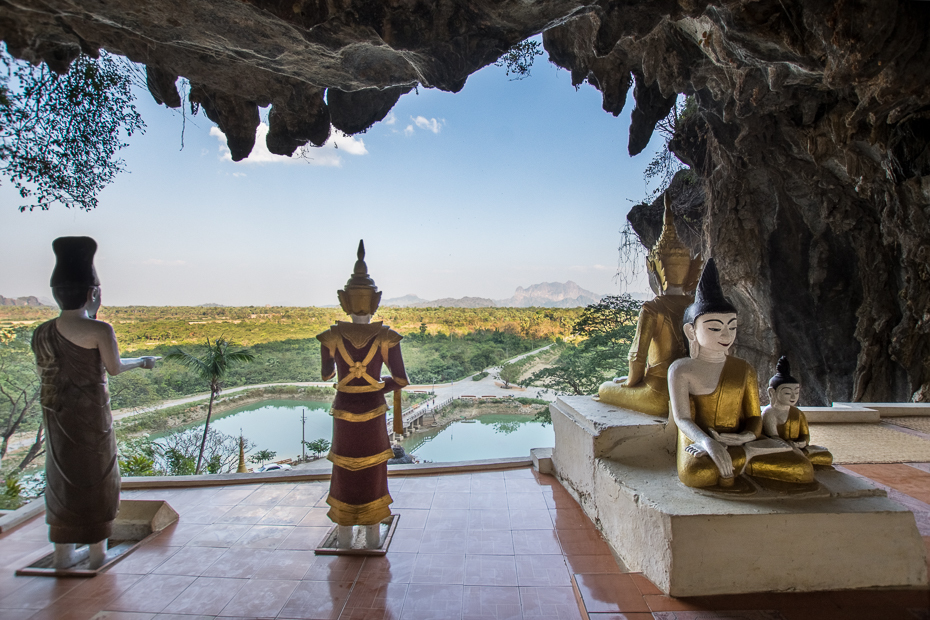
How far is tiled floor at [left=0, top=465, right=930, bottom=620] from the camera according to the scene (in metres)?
2.20

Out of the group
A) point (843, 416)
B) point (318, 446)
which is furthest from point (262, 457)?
point (843, 416)

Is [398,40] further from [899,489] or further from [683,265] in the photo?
[899,489]

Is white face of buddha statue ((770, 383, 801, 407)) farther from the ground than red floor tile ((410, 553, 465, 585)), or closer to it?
farther from the ground

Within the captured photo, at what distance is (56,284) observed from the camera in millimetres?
2799

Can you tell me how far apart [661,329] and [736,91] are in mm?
4739

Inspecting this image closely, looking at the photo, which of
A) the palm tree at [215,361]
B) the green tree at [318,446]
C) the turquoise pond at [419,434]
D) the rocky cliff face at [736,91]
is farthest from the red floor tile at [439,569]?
the green tree at [318,446]

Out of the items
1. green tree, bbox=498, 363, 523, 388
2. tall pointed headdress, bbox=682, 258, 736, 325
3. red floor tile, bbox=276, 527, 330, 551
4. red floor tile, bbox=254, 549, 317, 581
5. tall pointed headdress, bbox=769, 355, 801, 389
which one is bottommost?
green tree, bbox=498, 363, 523, 388

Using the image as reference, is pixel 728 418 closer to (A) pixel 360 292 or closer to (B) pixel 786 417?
(B) pixel 786 417

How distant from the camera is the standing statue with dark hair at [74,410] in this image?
2.78 m

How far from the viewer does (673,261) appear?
3.63 meters

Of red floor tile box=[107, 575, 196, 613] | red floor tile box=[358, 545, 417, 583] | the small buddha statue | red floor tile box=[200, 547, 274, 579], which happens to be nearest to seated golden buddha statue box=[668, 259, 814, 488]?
the small buddha statue

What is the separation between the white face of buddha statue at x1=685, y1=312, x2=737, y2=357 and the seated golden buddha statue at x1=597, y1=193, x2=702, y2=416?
88 cm

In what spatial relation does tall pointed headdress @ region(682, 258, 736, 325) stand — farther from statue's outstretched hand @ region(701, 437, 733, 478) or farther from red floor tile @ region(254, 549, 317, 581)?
red floor tile @ region(254, 549, 317, 581)

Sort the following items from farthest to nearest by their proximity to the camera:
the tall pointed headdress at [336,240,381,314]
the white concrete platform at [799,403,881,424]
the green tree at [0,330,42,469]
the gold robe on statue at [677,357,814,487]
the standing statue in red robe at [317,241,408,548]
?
1. the green tree at [0,330,42,469]
2. the white concrete platform at [799,403,881,424]
3. the tall pointed headdress at [336,240,381,314]
4. the standing statue in red robe at [317,241,408,548]
5. the gold robe on statue at [677,357,814,487]
